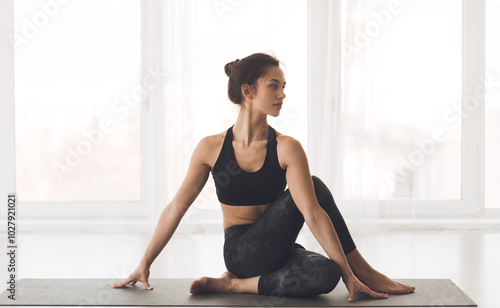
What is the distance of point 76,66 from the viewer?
14.4 ft

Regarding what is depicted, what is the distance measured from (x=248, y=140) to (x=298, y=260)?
18.7 inches

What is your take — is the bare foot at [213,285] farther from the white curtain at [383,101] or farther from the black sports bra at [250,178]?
the white curtain at [383,101]

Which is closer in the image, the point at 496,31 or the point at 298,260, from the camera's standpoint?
the point at 298,260

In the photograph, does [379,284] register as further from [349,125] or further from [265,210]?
[349,125]

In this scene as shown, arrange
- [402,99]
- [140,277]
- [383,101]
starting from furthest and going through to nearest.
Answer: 1. [402,99]
2. [383,101]
3. [140,277]

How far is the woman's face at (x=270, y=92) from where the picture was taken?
2.25 metres

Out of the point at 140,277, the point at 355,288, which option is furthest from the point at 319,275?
the point at 140,277

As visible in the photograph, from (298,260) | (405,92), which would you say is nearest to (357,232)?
(405,92)

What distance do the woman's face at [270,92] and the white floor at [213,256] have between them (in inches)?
36.3

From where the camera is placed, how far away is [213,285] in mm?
2332

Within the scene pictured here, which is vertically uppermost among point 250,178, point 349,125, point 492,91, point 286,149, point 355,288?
point 492,91

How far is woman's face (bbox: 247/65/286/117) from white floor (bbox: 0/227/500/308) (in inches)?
36.3

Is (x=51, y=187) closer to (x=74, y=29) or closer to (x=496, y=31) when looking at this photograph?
(x=74, y=29)

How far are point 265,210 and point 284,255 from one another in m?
0.18
